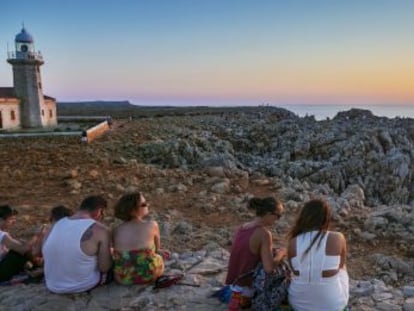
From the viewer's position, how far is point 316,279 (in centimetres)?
394

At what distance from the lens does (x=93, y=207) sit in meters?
4.66

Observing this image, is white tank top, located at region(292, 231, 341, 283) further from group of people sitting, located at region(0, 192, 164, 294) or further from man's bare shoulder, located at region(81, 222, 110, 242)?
man's bare shoulder, located at region(81, 222, 110, 242)

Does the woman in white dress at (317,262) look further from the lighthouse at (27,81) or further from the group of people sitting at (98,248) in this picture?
the lighthouse at (27,81)

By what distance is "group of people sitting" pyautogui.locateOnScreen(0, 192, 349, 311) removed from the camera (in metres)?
3.95

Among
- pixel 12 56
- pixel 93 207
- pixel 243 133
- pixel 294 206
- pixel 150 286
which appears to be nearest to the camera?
pixel 93 207

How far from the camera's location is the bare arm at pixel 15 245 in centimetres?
513

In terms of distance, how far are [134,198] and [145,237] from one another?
48cm

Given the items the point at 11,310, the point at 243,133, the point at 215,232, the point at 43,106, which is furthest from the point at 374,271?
the point at 43,106

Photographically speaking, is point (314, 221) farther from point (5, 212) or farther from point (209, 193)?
point (209, 193)

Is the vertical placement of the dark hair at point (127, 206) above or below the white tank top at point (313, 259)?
above

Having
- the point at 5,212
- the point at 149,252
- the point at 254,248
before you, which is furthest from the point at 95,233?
the point at 254,248

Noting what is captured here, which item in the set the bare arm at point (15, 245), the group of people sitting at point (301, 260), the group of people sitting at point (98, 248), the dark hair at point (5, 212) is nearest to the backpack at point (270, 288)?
the group of people sitting at point (301, 260)

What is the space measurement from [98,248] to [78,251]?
232 mm

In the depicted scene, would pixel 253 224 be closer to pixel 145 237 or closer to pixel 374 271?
pixel 145 237
